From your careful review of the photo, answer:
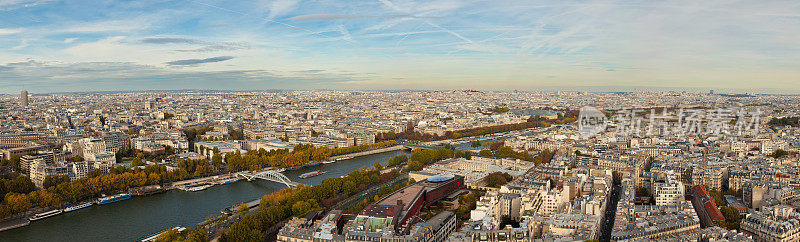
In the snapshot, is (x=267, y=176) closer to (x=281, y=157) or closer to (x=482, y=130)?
(x=281, y=157)

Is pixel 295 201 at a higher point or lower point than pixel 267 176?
higher

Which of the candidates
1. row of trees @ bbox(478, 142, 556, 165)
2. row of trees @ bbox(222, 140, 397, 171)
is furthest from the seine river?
row of trees @ bbox(478, 142, 556, 165)

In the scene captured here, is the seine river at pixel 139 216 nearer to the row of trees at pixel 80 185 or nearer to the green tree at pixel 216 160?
the row of trees at pixel 80 185

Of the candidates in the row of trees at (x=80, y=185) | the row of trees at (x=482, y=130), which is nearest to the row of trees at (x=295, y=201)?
the row of trees at (x=80, y=185)

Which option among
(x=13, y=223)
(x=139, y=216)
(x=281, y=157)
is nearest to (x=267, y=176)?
(x=281, y=157)

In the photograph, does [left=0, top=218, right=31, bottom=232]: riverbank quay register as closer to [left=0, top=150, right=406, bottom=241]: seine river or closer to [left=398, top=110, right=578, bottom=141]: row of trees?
[left=0, top=150, right=406, bottom=241]: seine river

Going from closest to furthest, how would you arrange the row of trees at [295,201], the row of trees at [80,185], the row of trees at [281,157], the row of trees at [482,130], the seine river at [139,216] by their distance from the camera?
the row of trees at [295,201] → the seine river at [139,216] → the row of trees at [80,185] → the row of trees at [281,157] → the row of trees at [482,130]

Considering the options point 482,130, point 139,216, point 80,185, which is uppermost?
point 80,185

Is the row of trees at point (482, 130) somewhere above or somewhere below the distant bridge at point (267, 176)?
above

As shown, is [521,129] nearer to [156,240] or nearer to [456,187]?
[456,187]
